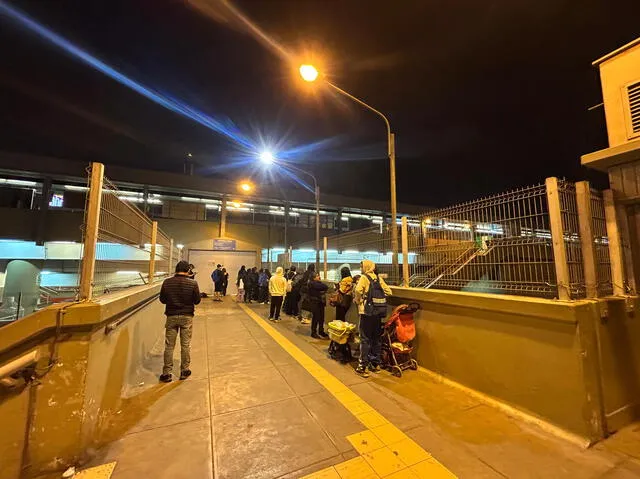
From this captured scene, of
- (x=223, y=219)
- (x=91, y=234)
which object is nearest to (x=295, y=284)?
(x=91, y=234)

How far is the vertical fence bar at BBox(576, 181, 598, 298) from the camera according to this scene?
10.4 ft

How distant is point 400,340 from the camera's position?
455 cm

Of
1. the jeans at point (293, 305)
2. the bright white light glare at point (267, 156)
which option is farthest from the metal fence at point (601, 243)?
the bright white light glare at point (267, 156)

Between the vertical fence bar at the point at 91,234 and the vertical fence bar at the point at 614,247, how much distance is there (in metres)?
5.91

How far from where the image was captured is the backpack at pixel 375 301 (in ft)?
14.9

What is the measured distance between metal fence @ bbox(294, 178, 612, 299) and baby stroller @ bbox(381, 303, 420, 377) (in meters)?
0.76

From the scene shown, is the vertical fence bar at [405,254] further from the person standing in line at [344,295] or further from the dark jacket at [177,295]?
the dark jacket at [177,295]

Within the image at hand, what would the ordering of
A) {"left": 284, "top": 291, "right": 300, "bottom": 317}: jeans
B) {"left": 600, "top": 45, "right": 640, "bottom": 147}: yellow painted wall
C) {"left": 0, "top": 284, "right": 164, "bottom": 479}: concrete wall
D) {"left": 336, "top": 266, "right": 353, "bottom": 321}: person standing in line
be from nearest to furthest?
1. {"left": 0, "top": 284, "right": 164, "bottom": 479}: concrete wall
2. {"left": 600, "top": 45, "right": 640, "bottom": 147}: yellow painted wall
3. {"left": 336, "top": 266, "right": 353, "bottom": 321}: person standing in line
4. {"left": 284, "top": 291, "right": 300, "bottom": 317}: jeans

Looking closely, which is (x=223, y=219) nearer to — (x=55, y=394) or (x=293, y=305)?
(x=293, y=305)

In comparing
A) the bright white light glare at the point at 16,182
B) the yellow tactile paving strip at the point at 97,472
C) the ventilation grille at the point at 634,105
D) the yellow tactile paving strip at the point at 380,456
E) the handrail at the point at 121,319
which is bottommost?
the yellow tactile paving strip at the point at 380,456

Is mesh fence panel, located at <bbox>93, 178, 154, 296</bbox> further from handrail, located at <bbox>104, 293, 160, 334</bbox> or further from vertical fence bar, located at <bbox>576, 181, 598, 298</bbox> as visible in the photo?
vertical fence bar, located at <bbox>576, 181, 598, 298</bbox>

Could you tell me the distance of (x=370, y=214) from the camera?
23766 mm

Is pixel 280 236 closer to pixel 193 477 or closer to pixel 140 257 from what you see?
pixel 140 257

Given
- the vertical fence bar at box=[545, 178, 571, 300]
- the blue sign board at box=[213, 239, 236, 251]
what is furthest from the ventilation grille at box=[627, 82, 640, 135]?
the blue sign board at box=[213, 239, 236, 251]
